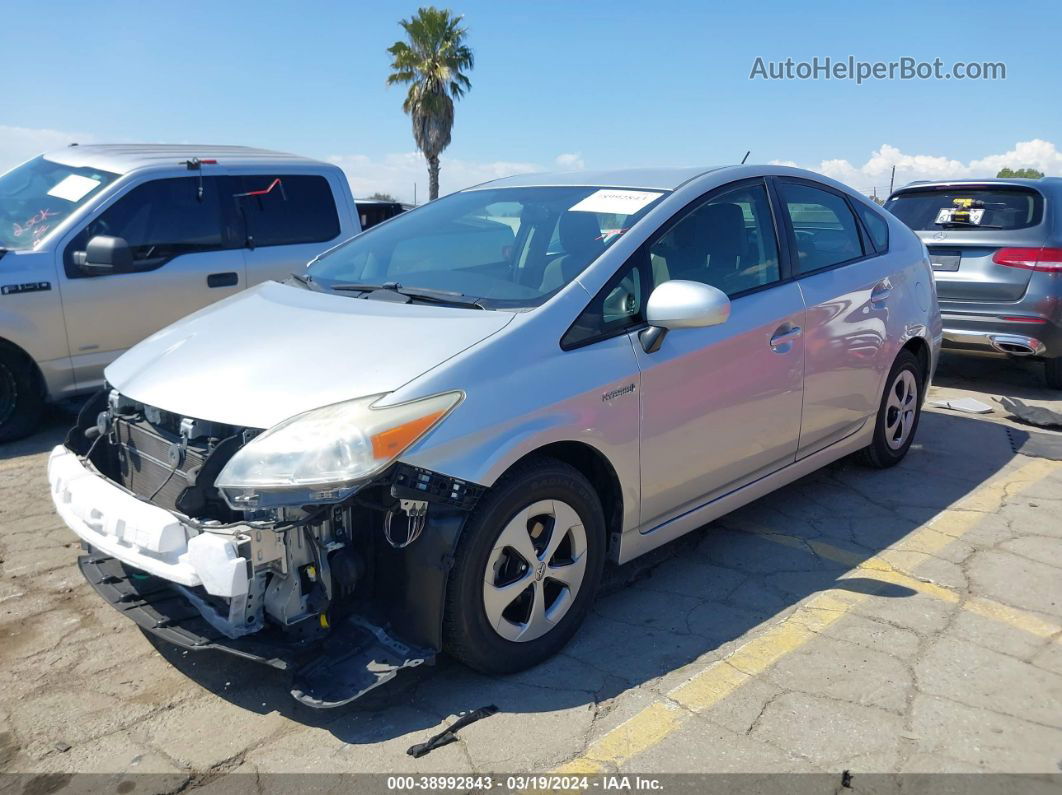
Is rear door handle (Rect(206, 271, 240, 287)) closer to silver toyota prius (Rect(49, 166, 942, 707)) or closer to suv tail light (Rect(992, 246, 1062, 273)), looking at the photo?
silver toyota prius (Rect(49, 166, 942, 707))

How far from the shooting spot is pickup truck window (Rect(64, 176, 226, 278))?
5.82 meters

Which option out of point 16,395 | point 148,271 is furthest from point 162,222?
point 16,395

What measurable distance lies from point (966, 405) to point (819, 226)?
318cm

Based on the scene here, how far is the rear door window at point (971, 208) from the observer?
7027mm

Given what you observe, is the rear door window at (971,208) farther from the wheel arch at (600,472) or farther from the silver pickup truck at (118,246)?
the wheel arch at (600,472)

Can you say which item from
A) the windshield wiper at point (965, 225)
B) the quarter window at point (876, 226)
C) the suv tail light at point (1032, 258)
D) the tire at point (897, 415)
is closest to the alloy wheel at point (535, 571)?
the tire at point (897, 415)

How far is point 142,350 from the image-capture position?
3.49m

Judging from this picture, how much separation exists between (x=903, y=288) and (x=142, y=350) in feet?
12.7

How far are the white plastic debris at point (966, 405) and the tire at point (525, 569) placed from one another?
467cm

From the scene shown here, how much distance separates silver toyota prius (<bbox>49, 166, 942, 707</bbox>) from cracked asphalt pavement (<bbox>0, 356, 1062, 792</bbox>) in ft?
0.77

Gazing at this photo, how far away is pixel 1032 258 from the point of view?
6840 millimetres

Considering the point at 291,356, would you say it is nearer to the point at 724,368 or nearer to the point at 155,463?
the point at 155,463

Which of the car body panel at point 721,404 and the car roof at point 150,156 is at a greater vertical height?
the car roof at point 150,156

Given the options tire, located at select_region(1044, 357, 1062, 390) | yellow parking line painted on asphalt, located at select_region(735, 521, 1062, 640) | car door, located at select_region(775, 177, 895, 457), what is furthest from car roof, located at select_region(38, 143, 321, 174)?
tire, located at select_region(1044, 357, 1062, 390)
